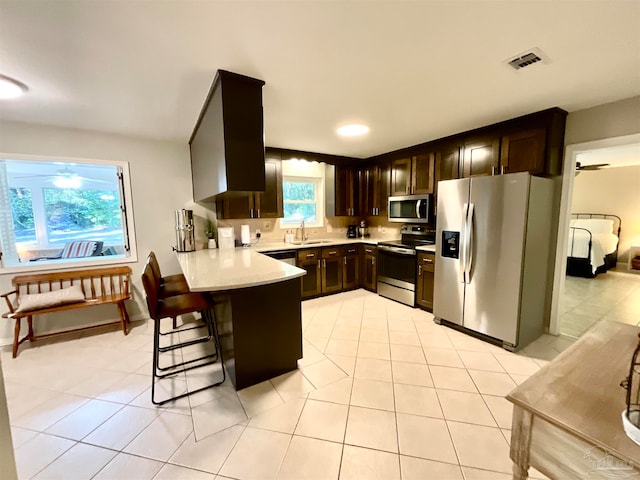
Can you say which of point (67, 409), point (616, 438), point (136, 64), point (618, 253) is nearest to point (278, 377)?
point (67, 409)

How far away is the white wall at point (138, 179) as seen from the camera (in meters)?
2.84

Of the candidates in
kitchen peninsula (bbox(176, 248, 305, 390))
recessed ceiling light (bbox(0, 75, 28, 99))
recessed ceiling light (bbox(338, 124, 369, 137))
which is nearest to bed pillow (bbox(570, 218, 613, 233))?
recessed ceiling light (bbox(338, 124, 369, 137))

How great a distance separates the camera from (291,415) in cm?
177

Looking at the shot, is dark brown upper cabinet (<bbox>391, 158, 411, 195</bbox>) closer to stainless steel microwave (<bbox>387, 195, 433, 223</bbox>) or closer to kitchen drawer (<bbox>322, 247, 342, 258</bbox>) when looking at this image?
stainless steel microwave (<bbox>387, 195, 433, 223</bbox>)

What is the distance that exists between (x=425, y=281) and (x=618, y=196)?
6.13 m

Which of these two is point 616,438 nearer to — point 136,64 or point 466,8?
point 466,8

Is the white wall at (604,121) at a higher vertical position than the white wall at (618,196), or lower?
higher

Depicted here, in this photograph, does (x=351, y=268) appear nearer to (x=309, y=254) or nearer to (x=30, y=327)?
(x=309, y=254)

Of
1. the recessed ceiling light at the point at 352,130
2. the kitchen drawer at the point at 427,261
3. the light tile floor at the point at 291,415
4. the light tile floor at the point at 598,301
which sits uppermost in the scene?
the recessed ceiling light at the point at 352,130

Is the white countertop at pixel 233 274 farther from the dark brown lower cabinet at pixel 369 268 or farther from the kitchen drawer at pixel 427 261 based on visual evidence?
the dark brown lower cabinet at pixel 369 268

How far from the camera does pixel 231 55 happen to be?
1648 millimetres

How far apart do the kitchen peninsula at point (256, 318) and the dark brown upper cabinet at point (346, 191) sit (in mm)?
2581

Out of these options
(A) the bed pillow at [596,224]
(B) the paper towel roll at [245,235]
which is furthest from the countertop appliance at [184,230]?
(A) the bed pillow at [596,224]

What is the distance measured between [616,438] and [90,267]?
4399 millimetres
